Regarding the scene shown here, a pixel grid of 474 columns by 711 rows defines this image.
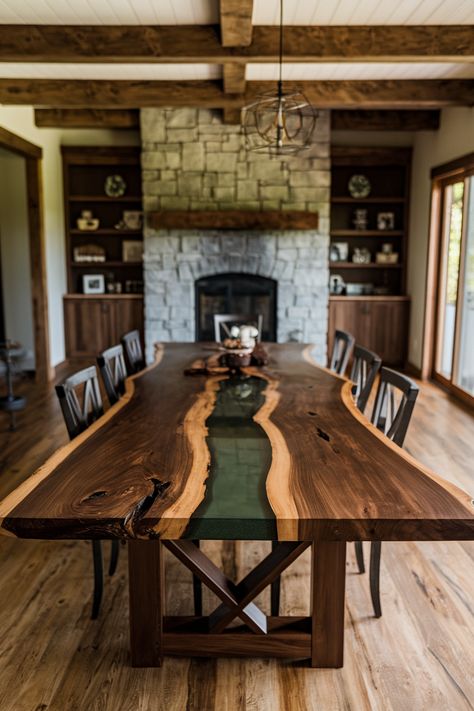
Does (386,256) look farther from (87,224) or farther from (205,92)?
(87,224)

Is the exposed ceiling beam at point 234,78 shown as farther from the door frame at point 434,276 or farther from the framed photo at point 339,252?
the framed photo at point 339,252

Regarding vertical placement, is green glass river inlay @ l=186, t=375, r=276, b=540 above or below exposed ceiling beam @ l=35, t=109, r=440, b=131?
below

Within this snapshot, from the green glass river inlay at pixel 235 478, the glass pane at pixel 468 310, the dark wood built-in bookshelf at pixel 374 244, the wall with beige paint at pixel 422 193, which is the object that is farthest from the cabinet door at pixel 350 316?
the green glass river inlay at pixel 235 478

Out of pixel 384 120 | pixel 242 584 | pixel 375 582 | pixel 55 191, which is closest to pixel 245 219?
pixel 384 120

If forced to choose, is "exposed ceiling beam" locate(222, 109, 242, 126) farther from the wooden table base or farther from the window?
the wooden table base

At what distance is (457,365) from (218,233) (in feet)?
9.58

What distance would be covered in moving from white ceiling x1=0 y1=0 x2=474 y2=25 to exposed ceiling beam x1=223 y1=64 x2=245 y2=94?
775 mm

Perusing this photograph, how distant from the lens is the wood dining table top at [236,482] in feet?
5.11

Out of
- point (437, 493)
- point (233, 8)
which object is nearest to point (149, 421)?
point (437, 493)

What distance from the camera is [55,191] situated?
24.5 feet

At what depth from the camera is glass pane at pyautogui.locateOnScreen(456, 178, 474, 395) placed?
586cm

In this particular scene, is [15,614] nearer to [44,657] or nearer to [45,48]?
[44,657]

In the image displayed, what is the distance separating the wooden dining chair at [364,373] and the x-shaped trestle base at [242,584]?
1132 mm

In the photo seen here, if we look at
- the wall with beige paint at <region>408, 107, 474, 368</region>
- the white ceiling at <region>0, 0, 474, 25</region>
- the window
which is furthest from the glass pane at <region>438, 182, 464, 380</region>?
the white ceiling at <region>0, 0, 474, 25</region>
